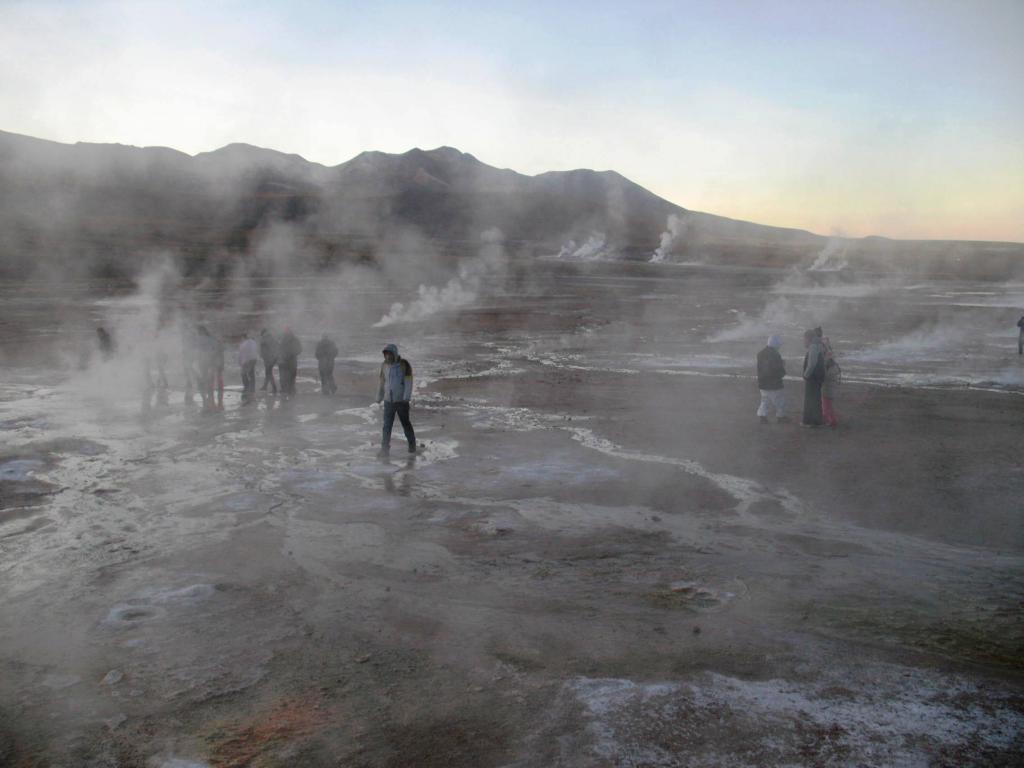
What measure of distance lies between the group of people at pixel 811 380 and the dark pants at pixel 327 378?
7043 mm

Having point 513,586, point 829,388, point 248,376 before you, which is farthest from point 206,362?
point 829,388

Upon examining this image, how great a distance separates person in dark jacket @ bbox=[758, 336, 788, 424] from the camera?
11461 millimetres

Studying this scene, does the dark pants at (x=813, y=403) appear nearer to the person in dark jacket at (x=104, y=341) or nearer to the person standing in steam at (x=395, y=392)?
the person standing in steam at (x=395, y=392)

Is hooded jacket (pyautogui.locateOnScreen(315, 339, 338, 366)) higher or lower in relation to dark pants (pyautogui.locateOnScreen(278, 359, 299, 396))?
higher

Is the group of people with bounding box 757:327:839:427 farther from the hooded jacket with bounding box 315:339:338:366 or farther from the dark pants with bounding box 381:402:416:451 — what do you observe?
the hooded jacket with bounding box 315:339:338:366

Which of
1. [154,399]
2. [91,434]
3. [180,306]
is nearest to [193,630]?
[91,434]

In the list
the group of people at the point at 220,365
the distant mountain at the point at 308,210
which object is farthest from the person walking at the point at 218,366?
the distant mountain at the point at 308,210

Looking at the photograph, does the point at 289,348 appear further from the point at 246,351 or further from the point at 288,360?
the point at 246,351

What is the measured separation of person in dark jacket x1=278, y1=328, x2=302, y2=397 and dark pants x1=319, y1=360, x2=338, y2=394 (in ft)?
1.57

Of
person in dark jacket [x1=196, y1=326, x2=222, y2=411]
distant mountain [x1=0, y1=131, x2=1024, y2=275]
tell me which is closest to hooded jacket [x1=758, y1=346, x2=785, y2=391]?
person in dark jacket [x1=196, y1=326, x2=222, y2=411]

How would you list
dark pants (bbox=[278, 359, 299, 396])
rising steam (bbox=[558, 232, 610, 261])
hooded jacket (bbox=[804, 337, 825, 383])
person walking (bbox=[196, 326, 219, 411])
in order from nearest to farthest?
hooded jacket (bbox=[804, 337, 825, 383]) → person walking (bbox=[196, 326, 219, 411]) → dark pants (bbox=[278, 359, 299, 396]) → rising steam (bbox=[558, 232, 610, 261])

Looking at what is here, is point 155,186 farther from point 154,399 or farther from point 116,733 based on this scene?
point 116,733

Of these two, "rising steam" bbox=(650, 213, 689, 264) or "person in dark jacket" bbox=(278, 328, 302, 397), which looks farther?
"rising steam" bbox=(650, 213, 689, 264)

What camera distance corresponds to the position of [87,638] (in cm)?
480
